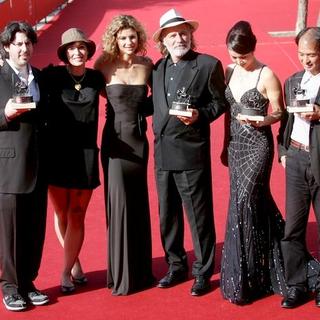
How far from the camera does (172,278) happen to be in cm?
610

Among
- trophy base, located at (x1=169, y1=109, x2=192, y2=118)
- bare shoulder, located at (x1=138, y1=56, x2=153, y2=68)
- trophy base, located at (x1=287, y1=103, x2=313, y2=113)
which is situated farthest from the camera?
bare shoulder, located at (x1=138, y1=56, x2=153, y2=68)

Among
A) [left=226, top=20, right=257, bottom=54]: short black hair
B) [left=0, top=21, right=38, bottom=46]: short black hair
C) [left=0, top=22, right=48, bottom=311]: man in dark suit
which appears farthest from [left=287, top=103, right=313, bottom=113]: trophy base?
[left=0, top=21, right=38, bottom=46]: short black hair

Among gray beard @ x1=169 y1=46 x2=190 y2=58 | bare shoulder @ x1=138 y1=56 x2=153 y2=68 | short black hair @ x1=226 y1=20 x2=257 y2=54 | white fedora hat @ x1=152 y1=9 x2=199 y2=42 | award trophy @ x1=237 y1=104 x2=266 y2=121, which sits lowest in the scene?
award trophy @ x1=237 y1=104 x2=266 y2=121

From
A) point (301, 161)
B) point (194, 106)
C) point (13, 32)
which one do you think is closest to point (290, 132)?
point (301, 161)

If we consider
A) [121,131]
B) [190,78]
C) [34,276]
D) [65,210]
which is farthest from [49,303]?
[190,78]

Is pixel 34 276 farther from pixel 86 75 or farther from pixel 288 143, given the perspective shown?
pixel 288 143

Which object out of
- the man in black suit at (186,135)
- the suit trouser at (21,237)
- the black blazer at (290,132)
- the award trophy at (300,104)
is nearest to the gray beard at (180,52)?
the man in black suit at (186,135)

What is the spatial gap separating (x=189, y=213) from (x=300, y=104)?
1360 millimetres

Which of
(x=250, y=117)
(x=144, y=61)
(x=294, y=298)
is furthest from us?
(x=144, y=61)

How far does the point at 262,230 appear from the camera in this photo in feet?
19.0

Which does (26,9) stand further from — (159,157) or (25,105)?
(25,105)

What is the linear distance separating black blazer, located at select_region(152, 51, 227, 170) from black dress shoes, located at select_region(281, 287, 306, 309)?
1147 millimetres

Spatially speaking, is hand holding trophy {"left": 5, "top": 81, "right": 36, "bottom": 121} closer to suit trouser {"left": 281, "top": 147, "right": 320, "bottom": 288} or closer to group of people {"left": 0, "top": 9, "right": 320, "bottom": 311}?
group of people {"left": 0, "top": 9, "right": 320, "bottom": 311}

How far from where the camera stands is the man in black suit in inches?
225
